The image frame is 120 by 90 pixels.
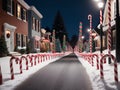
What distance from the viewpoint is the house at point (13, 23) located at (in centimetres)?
2988

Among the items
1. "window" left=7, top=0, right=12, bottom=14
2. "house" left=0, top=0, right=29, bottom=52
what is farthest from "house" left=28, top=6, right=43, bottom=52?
"window" left=7, top=0, right=12, bottom=14

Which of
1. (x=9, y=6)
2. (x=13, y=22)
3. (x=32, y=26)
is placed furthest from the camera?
(x=32, y=26)

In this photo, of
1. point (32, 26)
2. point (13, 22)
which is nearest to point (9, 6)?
point (13, 22)

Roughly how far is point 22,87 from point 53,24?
126 m

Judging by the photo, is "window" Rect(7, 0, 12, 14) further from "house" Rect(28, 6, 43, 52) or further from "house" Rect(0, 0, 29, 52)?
"house" Rect(28, 6, 43, 52)

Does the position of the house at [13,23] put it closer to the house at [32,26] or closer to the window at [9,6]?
the window at [9,6]

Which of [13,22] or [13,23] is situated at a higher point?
[13,22]

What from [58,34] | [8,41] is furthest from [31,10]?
[58,34]

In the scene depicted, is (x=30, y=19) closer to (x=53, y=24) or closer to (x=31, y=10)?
(x=31, y=10)

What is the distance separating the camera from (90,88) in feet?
32.0

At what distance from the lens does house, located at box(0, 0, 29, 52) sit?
29.9m

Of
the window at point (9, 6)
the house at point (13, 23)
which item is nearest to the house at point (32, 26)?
the house at point (13, 23)

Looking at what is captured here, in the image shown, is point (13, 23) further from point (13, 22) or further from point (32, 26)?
point (32, 26)

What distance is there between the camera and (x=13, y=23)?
34.4 m
